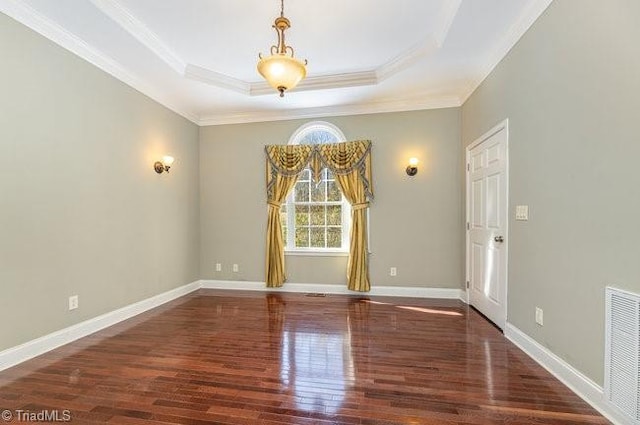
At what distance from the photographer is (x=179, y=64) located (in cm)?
370

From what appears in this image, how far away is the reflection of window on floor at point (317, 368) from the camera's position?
2.03 m

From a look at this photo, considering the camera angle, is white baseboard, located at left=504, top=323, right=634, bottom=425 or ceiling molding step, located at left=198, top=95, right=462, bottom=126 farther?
ceiling molding step, located at left=198, top=95, right=462, bottom=126

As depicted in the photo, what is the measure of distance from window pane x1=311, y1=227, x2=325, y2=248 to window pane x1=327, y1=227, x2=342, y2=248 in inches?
3.8

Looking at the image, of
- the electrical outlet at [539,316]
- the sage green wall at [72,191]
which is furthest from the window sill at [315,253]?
the electrical outlet at [539,316]

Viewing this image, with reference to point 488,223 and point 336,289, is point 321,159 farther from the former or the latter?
point 488,223

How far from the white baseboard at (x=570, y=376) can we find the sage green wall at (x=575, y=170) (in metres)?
0.05

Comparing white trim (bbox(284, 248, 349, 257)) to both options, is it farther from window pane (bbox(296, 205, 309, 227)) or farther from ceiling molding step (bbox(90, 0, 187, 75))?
ceiling molding step (bbox(90, 0, 187, 75))

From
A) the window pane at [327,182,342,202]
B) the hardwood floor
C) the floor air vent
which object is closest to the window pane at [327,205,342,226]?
the window pane at [327,182,342,202]

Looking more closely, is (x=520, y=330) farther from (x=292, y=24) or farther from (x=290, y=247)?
(x=292, y=24)

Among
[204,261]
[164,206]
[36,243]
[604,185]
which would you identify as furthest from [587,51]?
[204,261]

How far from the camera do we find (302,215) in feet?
16.6

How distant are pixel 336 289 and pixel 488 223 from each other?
7.71ft

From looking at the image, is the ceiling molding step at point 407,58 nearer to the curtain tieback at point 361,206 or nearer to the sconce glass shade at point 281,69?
the sconce glass shade at point 281,69

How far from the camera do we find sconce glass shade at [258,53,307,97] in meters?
2.45
